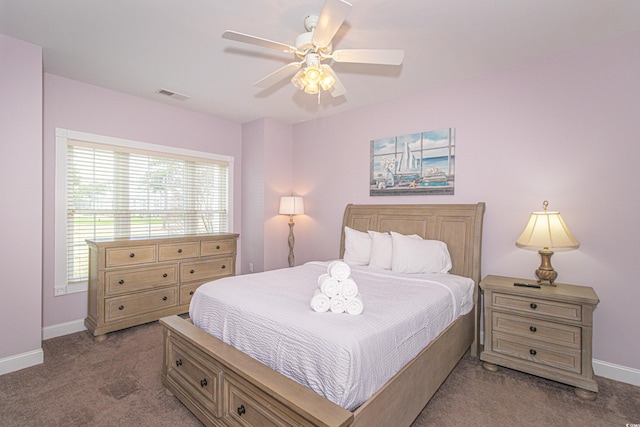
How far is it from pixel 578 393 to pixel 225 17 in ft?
11.9

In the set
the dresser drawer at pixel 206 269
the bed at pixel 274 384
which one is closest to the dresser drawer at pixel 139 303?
the dresser drawer at pixel 206 269

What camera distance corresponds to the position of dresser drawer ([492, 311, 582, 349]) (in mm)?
2234

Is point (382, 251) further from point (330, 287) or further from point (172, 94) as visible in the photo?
point (172, 94)

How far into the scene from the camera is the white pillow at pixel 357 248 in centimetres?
338

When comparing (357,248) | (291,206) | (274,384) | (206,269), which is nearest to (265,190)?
(291,206)

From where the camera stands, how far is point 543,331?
7.70 feet

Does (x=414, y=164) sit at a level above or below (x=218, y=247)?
above

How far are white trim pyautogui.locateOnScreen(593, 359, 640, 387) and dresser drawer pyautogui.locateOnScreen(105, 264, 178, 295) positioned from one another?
4107 millimetres

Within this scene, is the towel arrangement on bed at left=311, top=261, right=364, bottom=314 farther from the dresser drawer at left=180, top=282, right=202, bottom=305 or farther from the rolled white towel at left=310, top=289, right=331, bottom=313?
the dresser drawer at left=180, top=282, right=202, bottom=305

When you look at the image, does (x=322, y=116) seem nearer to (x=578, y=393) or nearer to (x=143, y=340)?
(x=143, y=340)

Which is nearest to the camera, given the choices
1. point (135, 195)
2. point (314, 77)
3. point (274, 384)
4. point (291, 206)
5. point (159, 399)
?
point (274, 384)

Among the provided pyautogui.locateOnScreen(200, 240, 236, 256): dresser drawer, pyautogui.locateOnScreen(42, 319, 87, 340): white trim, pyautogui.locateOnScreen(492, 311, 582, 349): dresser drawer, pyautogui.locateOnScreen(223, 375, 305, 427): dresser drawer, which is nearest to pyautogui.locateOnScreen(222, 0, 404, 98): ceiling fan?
pyautogui.locateOnScreen(223, 375, 305, 427): dresser drawer

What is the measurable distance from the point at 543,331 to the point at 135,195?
14.2 feet

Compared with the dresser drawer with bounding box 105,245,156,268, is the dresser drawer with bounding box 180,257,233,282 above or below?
below
